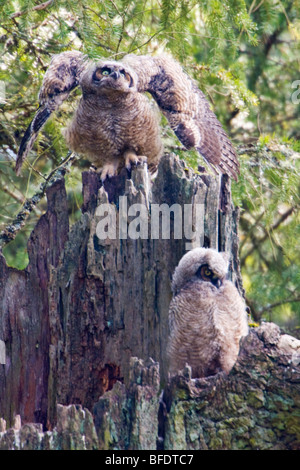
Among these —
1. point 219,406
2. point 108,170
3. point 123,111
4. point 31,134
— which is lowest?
point 219,406

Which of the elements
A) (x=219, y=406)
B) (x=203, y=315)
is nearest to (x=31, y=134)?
(x=203, y=315)

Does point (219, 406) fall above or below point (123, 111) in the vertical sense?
below

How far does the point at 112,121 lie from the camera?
3.88m

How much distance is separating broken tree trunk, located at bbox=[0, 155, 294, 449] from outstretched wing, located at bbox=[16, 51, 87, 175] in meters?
0.82

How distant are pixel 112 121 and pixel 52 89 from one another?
0.44 m

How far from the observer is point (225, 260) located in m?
3.03

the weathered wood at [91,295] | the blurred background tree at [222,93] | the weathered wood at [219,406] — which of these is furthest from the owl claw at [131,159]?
the weathered wood at [219,406]

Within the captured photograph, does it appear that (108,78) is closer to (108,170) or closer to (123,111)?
(123,111)

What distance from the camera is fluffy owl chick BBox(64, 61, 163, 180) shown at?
12.3 ft

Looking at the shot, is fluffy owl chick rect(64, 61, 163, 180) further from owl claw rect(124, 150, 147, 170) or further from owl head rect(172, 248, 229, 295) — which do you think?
owl head rect(172, 248, 229, 295)

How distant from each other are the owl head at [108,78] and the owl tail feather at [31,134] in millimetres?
319

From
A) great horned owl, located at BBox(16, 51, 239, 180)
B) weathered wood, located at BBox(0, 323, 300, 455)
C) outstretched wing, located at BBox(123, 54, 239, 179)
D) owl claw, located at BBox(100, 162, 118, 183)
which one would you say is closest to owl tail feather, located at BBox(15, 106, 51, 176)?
great horned owl, located at BBox(16, 51, 239, 180)

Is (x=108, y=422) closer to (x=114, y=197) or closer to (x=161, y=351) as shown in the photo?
(x=161, y=351)
